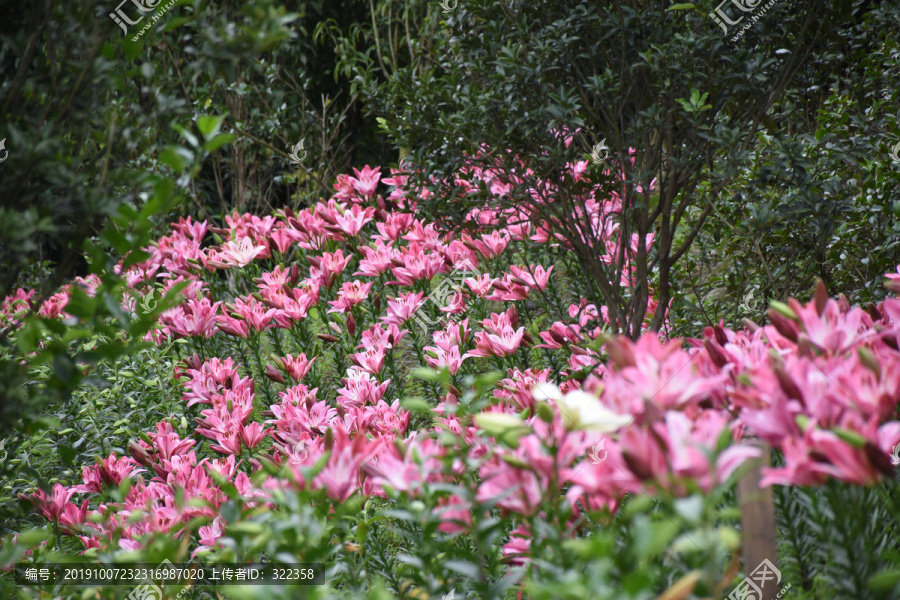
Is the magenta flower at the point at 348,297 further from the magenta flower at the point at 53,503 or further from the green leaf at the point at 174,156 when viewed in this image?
the green leaf at the point at 174,156

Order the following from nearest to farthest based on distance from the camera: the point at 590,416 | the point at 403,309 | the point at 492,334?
1. the point at 590,416
2. the point at 492,334
3. the point at 403,309

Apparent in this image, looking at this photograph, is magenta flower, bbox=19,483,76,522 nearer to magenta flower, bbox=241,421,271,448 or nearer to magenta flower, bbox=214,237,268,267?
magenta flower, bbox=241,421,271,448

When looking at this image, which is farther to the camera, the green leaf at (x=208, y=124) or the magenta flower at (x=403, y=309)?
the magenta flower at (x=403, y=309)

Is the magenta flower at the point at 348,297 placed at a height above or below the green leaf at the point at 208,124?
above

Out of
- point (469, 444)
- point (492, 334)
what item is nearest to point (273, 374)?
point (492, 334)

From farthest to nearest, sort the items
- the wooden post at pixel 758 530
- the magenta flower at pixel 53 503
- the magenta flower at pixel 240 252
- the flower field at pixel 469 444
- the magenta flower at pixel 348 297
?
the magenta flower at pixel 240 252
the magenta flower at pixel 348 297
the magenta flower at pixel 53 503
the wooden post at pixel 758 530
the flower field at pixel 469 444

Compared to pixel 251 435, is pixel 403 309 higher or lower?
higher

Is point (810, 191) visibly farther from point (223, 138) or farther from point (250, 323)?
point (250, 323)

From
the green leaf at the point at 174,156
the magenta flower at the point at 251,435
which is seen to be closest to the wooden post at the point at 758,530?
the green leaf at the point at 174,156

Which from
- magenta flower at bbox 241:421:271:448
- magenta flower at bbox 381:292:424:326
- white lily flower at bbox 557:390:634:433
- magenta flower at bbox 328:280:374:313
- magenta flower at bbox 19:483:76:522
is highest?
magenta flower at bbox 328:280:374:313

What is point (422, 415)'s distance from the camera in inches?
115

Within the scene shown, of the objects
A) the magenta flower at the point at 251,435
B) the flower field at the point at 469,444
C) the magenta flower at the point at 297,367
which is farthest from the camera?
the magenta flower at the point at 297,367

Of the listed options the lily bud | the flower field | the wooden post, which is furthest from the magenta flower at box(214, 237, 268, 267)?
the wooden post

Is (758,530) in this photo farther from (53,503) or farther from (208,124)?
(53,503)
